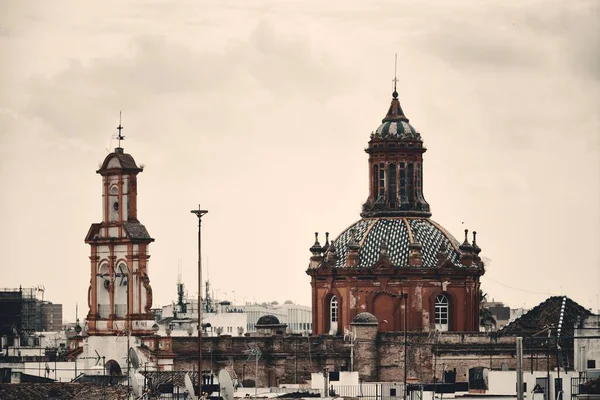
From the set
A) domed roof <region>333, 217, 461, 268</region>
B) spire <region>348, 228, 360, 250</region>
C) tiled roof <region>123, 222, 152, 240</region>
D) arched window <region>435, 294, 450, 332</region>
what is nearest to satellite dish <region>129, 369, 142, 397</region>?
tiled roof <region>123, 222, 152, 240</region>

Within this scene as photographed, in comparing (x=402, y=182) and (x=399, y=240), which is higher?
(x=402, y=182)

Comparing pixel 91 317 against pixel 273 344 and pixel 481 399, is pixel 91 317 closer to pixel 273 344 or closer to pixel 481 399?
pixel 273 344

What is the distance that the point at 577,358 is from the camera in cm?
13812

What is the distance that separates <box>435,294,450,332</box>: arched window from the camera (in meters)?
154

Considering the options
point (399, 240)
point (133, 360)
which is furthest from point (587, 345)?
point (133, 360)

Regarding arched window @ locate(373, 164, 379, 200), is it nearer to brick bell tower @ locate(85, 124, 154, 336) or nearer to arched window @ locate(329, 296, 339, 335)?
arched window @ locate(329, 296, 339, 335)

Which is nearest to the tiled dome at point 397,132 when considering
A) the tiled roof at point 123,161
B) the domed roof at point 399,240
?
the domed roof at point 399,240

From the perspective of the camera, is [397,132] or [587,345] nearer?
[587,345]

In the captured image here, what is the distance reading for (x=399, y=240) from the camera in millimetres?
153375

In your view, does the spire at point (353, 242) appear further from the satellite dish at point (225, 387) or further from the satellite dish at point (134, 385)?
the satellite dish at point (225, 387)

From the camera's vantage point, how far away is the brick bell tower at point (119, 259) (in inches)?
5837

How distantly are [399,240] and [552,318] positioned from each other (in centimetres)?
951

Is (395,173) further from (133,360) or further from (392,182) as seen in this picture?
(133,360)

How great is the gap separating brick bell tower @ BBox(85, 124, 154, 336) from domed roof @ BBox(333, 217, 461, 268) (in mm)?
12022
